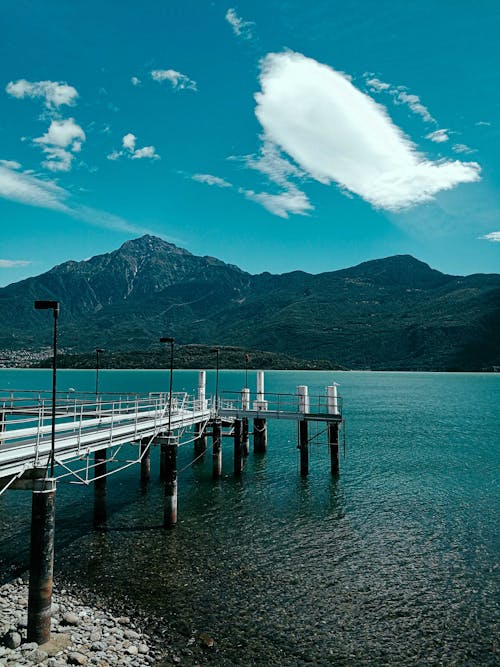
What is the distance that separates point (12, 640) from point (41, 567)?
206cm

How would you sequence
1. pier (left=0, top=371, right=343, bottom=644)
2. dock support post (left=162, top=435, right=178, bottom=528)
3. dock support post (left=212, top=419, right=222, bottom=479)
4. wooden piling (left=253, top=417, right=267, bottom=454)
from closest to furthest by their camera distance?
1. pier (left=0, top=371, right=343, bottom=644)
2. dock support post (left=162, top=435, right=178, bottom=528)
3. dock support post (left=212, top=419, right=222, bottom=479)
4. wooden piling (left=253, top=417, right=267, bottom=454)

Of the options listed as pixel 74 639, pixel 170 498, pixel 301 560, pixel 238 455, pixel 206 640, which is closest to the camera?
pixel 74 639

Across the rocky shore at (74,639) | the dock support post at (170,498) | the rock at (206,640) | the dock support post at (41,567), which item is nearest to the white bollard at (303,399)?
the dock support post at (170,498)

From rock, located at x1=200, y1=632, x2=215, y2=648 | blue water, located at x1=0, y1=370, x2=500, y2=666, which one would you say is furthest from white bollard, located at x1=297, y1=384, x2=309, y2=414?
rock, located at x1=200, y1=632, x2=215, y2=648

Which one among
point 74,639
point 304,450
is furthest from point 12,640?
point 304,450

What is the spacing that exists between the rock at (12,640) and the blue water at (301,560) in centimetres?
444

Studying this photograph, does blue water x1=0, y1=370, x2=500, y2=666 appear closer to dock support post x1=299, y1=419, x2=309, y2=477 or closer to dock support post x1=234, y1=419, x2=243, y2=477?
dock support post x1=234, y1=419, x2=243, y2=477

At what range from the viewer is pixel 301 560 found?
22.5 metres

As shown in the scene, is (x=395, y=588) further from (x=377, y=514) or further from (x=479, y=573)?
(x=377, y=514)

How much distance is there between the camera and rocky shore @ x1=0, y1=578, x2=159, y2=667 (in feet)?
46.1

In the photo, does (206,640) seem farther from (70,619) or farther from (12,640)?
(12,640)

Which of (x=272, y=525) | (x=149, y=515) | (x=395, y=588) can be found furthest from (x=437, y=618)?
(x=149, y=515)

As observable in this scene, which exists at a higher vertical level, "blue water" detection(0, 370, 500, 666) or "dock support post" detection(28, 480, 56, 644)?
"dock support post" detection(28, 480, 56, 644)

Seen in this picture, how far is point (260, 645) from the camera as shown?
16.0m
